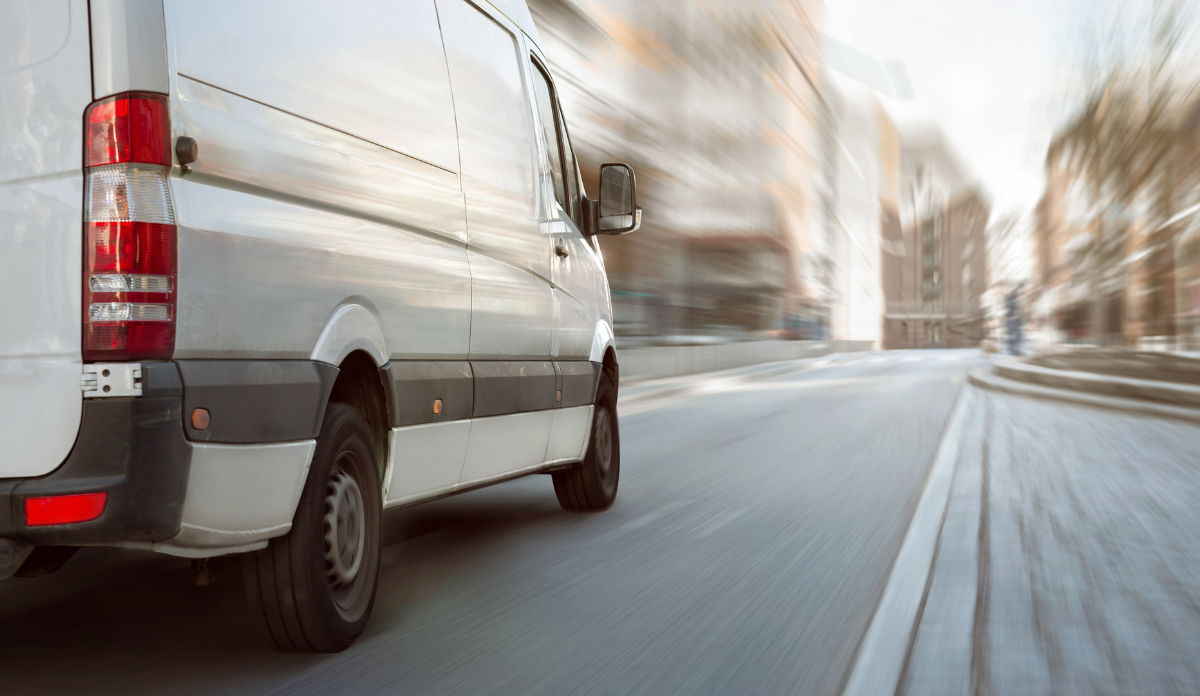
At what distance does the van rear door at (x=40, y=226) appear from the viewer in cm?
281

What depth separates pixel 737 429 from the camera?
12500 millimetres

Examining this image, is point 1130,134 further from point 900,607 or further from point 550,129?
point 900,607

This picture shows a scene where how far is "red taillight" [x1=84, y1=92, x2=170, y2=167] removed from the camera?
2.87m

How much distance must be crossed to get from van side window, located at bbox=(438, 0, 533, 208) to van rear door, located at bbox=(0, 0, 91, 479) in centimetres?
179

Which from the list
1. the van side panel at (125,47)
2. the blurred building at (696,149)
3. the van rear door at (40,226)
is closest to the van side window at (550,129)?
the van side panel at (125,47)

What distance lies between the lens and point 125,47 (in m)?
2.88

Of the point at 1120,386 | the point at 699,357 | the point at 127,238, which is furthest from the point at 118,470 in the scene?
the point at 699,357

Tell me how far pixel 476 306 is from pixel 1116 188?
15.6 meters

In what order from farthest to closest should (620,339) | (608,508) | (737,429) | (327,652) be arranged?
1. (620,339)
2. (737,429)
3. (608,508)
4. (327,652)

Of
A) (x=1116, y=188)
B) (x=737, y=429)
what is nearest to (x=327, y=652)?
(x=737, y=429)

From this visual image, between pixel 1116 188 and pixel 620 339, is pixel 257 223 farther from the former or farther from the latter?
pixel 620 339

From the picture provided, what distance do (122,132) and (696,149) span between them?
33625 mm

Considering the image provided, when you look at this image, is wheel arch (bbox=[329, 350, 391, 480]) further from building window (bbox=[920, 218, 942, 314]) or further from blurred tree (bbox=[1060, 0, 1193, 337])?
building window (bbox=[920, 218, 942, 314])

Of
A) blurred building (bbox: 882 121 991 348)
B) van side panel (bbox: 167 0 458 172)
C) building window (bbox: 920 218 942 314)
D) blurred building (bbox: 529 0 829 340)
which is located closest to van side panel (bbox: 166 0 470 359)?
van side panel (bbox: 167 0 458 172)
